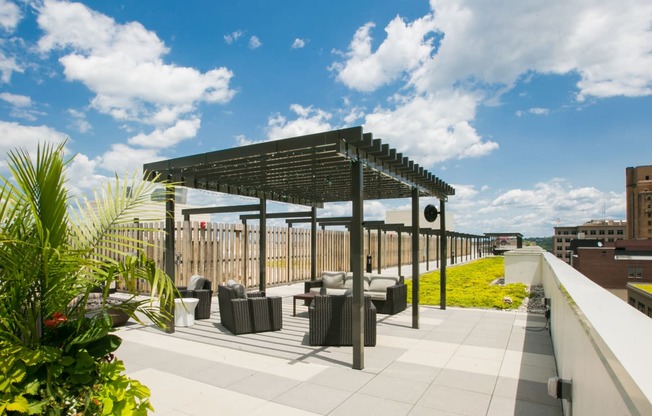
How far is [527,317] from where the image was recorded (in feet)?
28.8

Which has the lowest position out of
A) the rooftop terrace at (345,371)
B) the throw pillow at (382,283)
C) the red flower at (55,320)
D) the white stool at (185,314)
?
the rooftop terrace at (345,371)

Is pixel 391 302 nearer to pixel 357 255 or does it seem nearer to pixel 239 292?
pixel 239 292

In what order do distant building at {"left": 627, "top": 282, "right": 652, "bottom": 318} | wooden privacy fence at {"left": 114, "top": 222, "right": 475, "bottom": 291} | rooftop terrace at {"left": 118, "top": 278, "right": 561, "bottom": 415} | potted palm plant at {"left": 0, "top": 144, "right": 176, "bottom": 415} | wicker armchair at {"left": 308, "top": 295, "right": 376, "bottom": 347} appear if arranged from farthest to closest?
distant building at {"left": 627, "top": 282, "right": 652, "bottom": 318} < wooden privacy fence at {"left": 114, "top": 222, "right": 475, "bottom": 291} < wicker armchair at {"left": 308, "top": 295, "right": 376, "bottom": 347} < rooftop terrace at {"left": 118, "top": 278, "right": 561, "bottom": 415} < potted palm plant at {"left": 0, "top": 144, "right": 176, "bottom": 415}

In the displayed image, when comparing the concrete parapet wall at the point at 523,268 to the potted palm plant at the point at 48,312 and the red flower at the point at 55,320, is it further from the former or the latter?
the red flower at the point at 55,320

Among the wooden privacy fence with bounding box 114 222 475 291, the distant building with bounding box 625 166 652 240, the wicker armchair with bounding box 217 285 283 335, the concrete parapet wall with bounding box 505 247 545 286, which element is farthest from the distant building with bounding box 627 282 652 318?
the distant building with bounding box 625 166 652 240

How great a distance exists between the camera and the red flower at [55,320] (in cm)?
238

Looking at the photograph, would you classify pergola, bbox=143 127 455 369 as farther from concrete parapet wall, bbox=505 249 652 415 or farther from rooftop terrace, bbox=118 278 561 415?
concrete parapet wall, bbox=505 249 652 415

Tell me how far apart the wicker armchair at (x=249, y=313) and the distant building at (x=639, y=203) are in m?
100

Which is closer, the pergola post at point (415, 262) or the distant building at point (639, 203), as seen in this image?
the pergola post at point (415, 262)

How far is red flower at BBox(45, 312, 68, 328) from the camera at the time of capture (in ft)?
7.82

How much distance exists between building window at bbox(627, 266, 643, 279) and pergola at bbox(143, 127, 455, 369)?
56.4m

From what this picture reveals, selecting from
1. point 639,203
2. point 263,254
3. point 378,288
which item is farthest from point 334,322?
point 639,203

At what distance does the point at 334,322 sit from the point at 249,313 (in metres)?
1.70

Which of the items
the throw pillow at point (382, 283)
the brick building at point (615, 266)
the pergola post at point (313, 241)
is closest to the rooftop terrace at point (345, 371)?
the throw pillow at point (382, 283)
